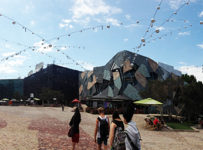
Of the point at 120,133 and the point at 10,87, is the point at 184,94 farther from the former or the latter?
the point at 10,87

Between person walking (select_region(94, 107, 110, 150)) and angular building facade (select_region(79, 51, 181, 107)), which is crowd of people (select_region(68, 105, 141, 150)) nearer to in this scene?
person walking (select_region(94, 107, 110, 150))

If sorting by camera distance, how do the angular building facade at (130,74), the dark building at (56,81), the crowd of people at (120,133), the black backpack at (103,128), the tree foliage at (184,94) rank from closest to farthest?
the crowd of people at (120,133) → the black backpack at (103,128) → the tree foliage at (184,94) → the angular building facade at (130,74) → the dark building at (56,81)

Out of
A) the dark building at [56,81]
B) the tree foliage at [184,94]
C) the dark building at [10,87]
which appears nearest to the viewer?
the tree foliage at [184,94]

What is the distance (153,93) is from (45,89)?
146ft

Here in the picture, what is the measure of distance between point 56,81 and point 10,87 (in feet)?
70.4

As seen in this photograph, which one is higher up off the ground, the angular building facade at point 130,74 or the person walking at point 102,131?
the angular building facade at point 130,74

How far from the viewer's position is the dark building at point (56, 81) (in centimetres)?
6756

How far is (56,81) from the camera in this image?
6800 cm

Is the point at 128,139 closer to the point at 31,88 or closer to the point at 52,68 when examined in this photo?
the point at 52,68

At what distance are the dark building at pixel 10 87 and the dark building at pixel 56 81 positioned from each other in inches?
175

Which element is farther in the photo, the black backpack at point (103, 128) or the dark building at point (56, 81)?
the dark building at point (56, 81)

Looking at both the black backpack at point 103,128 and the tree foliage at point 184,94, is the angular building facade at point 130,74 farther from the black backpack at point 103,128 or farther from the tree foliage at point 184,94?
the black backpack at point 103,128

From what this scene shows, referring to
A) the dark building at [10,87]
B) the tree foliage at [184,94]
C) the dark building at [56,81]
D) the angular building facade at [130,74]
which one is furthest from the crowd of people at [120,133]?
the dark building at [10,87]

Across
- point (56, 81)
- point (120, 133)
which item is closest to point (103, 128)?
point (120, 133)
